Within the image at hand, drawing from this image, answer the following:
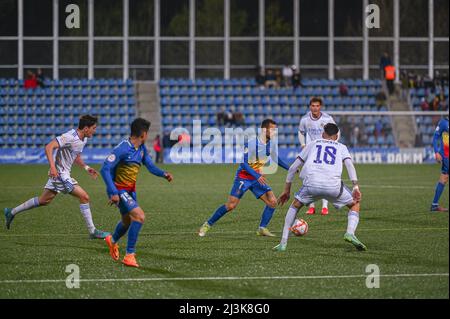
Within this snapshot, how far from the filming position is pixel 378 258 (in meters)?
10.6

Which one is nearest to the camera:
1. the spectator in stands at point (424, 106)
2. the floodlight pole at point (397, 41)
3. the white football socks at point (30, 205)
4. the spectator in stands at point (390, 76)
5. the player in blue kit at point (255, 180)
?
the player in blue kit at point (255, 180)

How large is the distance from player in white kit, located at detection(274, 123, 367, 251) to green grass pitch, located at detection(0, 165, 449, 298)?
1.51 ft

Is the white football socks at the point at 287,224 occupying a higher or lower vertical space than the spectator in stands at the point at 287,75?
lower

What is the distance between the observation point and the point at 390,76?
39625 millimetres

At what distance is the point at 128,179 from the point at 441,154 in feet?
30.0

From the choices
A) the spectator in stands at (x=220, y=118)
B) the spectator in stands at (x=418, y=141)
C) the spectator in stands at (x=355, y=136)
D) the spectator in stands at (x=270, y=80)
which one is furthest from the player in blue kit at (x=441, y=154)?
the spectator in stands at (x=270, y=80)

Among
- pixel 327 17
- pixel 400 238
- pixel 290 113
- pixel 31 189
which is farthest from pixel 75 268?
pixel 327 17

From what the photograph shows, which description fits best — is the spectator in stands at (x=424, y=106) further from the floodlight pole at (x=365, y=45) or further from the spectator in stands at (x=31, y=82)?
the spectator in stands at (x=31, y=82)

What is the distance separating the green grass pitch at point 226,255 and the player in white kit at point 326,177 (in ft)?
1.51

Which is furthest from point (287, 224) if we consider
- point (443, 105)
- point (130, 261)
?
point (443, 105)

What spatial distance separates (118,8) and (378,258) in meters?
34.4

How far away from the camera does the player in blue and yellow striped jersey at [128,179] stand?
33.0ft

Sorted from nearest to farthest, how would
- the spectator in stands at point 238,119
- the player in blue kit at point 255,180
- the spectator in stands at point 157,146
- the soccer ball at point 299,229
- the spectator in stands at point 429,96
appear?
the soccer ball at point 299,229
the player in blue kit at point 255,180
the spectator in stands at point 157,146
the spectator in stands at point 238,119
the spectator in stands at point 429,96
